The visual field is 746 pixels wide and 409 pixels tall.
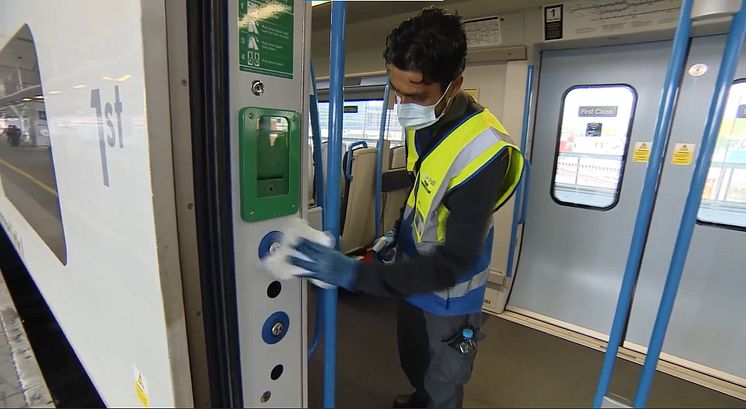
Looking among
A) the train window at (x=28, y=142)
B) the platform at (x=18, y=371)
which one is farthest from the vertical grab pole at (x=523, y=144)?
the platform at (x=18, y=371)

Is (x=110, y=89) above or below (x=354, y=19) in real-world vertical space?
below

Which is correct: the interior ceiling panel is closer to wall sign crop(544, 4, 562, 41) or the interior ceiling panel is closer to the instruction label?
wall sign crop(544, 4, 562, 41)

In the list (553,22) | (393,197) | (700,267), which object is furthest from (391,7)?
(700,267)

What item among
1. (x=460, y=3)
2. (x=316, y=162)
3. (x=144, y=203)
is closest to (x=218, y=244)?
(x=144, y=203)

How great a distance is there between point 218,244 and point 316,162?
0.44 meters

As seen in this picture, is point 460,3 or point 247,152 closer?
point 247,152

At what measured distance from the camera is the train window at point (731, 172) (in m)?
2.33

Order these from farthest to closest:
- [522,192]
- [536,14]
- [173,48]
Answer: [522,192] → [536,14] → [173,48]

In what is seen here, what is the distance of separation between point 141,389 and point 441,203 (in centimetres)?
103

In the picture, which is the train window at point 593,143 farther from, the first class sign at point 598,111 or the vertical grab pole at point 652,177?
the vertical grab pole at point 652,177

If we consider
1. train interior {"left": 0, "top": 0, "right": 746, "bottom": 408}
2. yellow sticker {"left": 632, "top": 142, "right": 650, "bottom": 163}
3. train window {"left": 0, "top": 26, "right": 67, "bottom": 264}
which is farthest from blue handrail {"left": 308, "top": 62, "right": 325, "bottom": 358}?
yellow sticker {"left": 632, "top": 142, "right": 650, "bottom": 163}

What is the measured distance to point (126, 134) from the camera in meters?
0.79

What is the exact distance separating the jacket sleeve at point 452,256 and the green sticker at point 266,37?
0.59 metres

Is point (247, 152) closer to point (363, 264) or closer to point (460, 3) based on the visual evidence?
point (363, 264)
